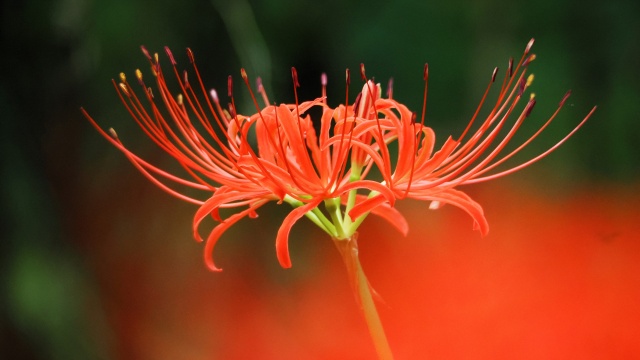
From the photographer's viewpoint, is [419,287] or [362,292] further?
[419,287]

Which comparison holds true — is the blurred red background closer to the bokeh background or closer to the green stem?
the bokeh background

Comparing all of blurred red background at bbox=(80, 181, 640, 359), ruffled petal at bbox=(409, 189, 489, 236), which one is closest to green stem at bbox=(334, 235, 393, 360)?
ruffled petal at bbox=(409, 189, 489, 236)

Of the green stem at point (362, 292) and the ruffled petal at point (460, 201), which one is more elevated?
the ruffled petal at point (460, 201)

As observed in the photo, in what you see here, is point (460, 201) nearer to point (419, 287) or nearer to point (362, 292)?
point (362, 292)

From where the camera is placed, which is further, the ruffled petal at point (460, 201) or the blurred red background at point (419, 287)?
the blurred red background at point (419, 287)

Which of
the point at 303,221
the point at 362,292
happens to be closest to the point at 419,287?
the point at 303,221

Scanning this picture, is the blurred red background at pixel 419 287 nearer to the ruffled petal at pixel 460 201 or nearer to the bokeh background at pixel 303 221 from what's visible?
the bokeh background at pixel 303 221

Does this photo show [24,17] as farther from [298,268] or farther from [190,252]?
[298,268]

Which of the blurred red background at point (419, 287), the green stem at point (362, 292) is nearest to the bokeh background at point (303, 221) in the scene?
the blurred red background at point (419, 287)
